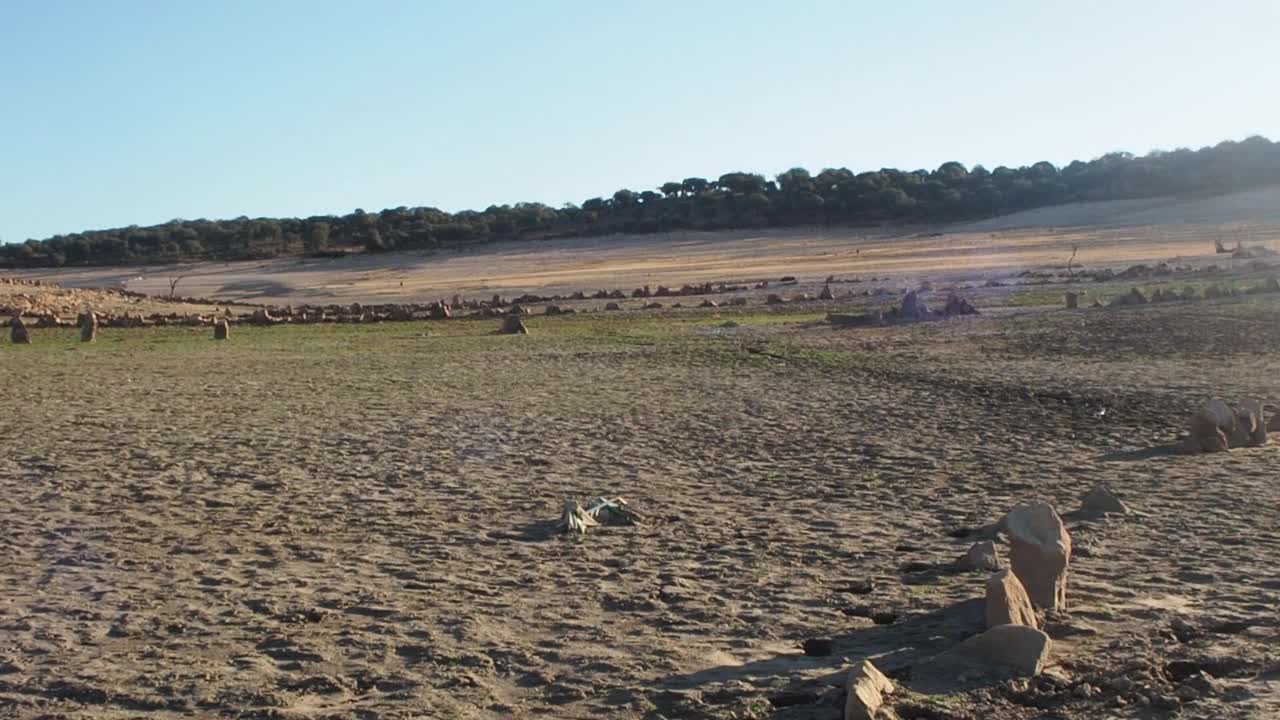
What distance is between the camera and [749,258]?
194 feet

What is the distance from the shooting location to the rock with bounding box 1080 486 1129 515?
27.0 ft

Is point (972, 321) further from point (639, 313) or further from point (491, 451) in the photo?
point (491, 451)

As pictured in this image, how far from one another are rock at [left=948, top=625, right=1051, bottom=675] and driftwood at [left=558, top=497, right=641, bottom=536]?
10.4ft

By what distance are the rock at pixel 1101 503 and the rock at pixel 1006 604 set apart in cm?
Result: 270

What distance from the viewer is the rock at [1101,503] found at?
824 cm

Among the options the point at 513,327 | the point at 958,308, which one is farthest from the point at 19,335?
the point at 958,308

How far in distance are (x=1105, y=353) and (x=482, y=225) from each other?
62.5 metres

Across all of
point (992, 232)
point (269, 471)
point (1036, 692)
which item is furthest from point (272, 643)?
point (992, 232)

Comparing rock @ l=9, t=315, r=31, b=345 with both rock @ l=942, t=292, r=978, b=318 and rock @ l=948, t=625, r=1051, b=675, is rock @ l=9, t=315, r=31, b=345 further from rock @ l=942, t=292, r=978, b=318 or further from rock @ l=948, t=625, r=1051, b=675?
rock @ l=948, t=625, r=1051, b=675

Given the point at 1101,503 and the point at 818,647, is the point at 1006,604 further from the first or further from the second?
the point at 1101,503

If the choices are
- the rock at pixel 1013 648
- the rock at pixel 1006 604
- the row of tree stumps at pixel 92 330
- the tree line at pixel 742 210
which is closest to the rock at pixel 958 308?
the row of tree stumps at pixel 92 330

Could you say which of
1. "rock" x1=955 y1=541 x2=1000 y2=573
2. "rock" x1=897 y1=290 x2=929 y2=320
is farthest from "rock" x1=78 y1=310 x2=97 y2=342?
"rock" x1=955 y1=541 x2=1000 y2=573

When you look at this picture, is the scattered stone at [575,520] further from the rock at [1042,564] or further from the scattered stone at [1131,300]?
the scattered stone at [1131,300]

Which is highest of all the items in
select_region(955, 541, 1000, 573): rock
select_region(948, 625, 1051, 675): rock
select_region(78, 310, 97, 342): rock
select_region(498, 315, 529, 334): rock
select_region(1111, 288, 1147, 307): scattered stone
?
select_region(78, 310, 97, 342): rock
